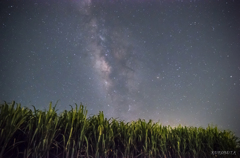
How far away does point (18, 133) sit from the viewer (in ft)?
6.08

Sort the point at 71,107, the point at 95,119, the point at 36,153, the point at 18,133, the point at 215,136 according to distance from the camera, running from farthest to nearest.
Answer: the point at 215,136 < the point at 95,119 < the point at 71,107 < the point at 18,133 < the point at 36,153

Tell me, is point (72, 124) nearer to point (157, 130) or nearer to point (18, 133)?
point (18, 133)

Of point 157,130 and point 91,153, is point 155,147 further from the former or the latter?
point 91,153

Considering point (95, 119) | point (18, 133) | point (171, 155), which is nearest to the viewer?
point (18, 133)

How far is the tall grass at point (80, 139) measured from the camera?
171 centimetres

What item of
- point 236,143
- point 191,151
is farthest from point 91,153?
point 236,143

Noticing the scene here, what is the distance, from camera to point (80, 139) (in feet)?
6.37

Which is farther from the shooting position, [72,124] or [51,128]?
[72,124]

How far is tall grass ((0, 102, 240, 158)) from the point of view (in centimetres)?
171

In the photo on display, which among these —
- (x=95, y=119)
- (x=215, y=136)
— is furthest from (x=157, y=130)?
(x=215, y=136)

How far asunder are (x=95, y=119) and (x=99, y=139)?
1.51ft

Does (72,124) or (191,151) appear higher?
(72,124)

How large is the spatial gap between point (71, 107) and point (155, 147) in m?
1.59

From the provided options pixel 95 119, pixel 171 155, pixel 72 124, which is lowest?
pixel 171 155
